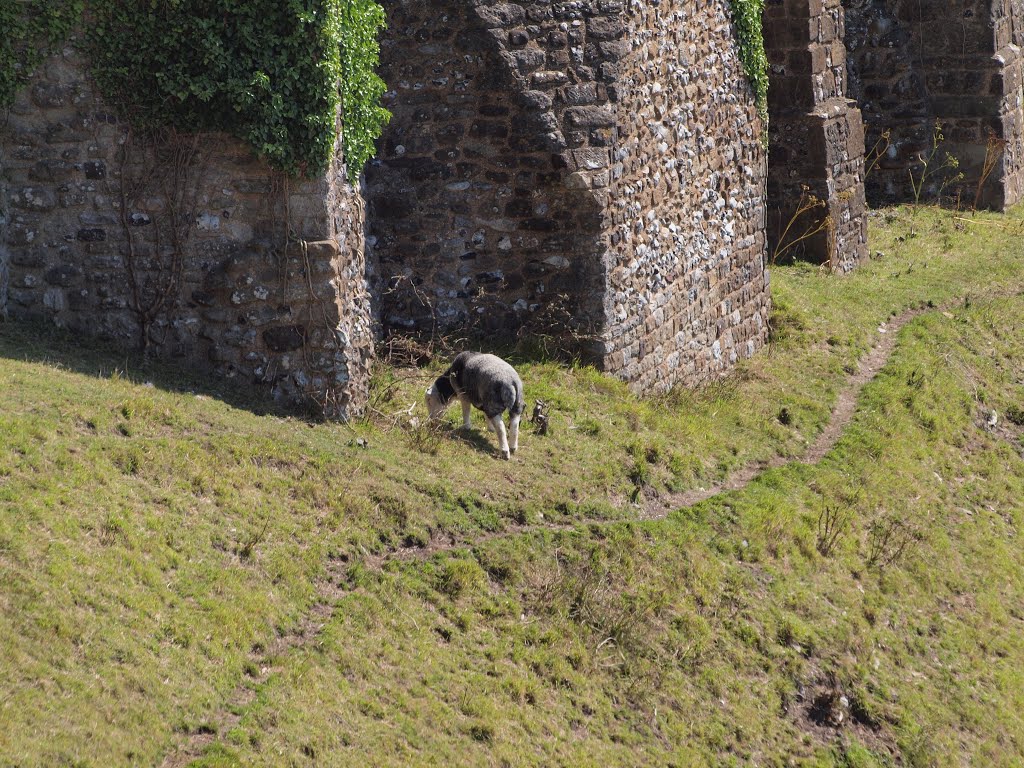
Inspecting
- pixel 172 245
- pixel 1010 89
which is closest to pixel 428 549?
pixel 172 245

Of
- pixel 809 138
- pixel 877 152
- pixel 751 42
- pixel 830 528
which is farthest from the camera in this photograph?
pixel 877 152

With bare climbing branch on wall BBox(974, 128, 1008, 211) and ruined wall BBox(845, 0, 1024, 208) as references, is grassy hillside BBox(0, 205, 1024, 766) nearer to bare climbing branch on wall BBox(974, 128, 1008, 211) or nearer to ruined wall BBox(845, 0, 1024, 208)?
ruined wall BBox(845, 0, 1024, 208)

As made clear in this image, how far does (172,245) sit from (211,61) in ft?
4.16

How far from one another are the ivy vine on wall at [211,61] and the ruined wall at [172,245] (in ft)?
0.53

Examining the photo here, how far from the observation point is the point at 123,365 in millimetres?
8531

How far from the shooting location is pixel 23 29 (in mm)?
8203

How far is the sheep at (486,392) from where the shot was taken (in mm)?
9000

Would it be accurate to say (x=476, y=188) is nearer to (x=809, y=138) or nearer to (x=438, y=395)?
(x=438, y=395)

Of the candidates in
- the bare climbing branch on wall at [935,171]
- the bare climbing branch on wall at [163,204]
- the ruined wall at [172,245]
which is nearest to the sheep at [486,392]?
the ruined wall at [172,245]

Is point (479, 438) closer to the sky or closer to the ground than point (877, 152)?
closer to the ground

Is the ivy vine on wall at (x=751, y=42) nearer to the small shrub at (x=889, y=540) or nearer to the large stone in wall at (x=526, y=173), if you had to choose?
the large stone in wall at (x=526, y=173)

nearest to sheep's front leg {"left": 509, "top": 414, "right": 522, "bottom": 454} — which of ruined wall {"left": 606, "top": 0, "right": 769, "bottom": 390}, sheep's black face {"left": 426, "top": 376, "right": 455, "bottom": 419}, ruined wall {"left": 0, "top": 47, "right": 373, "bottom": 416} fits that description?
sheep's black face {"left": 426, "top": 376, "right": 455, "bottom": 419}

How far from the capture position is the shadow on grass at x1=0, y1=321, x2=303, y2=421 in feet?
27.2

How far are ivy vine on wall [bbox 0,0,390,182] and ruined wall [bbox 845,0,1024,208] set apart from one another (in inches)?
533
